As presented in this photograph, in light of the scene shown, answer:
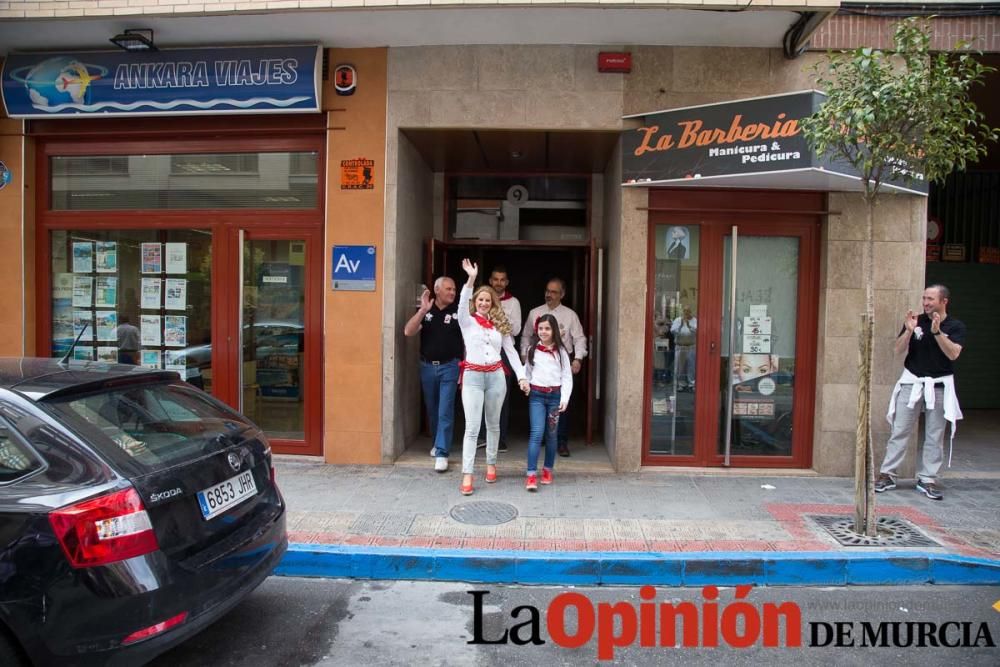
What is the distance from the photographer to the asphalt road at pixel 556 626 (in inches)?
138

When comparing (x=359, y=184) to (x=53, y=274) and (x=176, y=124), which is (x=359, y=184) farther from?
(x=53, y=274)

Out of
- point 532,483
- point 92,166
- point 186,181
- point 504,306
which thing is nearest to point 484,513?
point 532,483

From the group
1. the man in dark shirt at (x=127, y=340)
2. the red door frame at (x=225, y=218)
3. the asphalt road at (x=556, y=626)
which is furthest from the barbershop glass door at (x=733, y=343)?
the man in dark shirt at (x=127, y=340)

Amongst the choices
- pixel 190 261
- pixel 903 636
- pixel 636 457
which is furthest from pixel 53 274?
pixel 903 636

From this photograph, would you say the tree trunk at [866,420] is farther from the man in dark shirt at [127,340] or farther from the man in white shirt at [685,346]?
the man in dark shirt at [127,340]

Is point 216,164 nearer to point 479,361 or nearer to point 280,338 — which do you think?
point 280,338

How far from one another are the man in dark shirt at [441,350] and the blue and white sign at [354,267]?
0.61 meters

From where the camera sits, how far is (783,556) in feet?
14.9

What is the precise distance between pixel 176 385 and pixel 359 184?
3.55m

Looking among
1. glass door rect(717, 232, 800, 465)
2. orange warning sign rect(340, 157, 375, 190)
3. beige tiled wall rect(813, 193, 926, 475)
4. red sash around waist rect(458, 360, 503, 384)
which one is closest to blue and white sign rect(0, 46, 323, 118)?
orange warning sign rect(340, 157, 375, 190)

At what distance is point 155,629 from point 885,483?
635 centimetres

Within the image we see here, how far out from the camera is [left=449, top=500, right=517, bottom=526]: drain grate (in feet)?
17.3

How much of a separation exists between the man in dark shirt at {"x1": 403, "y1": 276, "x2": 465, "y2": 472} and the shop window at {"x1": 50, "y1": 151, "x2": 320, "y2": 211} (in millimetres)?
1727

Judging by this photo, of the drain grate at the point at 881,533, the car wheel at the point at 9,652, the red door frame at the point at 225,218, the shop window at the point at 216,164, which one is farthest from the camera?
the shop window at the point at 216,164
